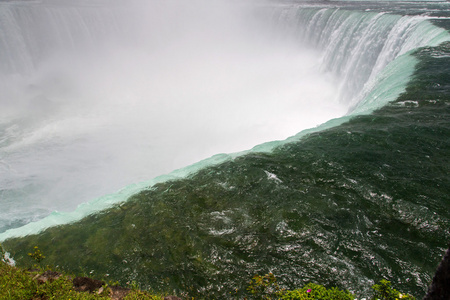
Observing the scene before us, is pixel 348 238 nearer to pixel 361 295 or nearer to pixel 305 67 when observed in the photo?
pixel 361 295

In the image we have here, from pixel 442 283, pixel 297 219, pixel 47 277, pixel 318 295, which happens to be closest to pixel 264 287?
pixel 318 295

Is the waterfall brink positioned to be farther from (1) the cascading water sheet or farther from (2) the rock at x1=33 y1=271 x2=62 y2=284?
(2) the rock at x1=33 y1=271 x2=62 y2=284

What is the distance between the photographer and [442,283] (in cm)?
150

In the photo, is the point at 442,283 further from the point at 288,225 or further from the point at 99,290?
the point at 99,290

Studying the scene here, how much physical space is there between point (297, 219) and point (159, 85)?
50.9 ft

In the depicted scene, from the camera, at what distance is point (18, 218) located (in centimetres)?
738

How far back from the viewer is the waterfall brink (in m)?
9.61

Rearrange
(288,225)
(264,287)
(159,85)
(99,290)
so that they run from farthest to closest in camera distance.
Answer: (159,85), (288,225), (264,287), (99,290)

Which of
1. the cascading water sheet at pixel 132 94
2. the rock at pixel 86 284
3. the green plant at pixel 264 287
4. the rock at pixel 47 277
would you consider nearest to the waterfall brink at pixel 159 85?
the cascading water sheet at pixel 132 94

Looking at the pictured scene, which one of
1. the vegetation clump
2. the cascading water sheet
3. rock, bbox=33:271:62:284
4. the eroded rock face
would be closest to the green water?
the vegetation clump

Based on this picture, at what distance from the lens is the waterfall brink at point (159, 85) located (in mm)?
9609

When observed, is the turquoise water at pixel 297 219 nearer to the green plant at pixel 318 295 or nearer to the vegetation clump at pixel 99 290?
the vegetation clump at pixel 99 290

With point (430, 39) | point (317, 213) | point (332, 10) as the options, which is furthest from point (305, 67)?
point (317, 213)

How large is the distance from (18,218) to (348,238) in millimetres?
7257
